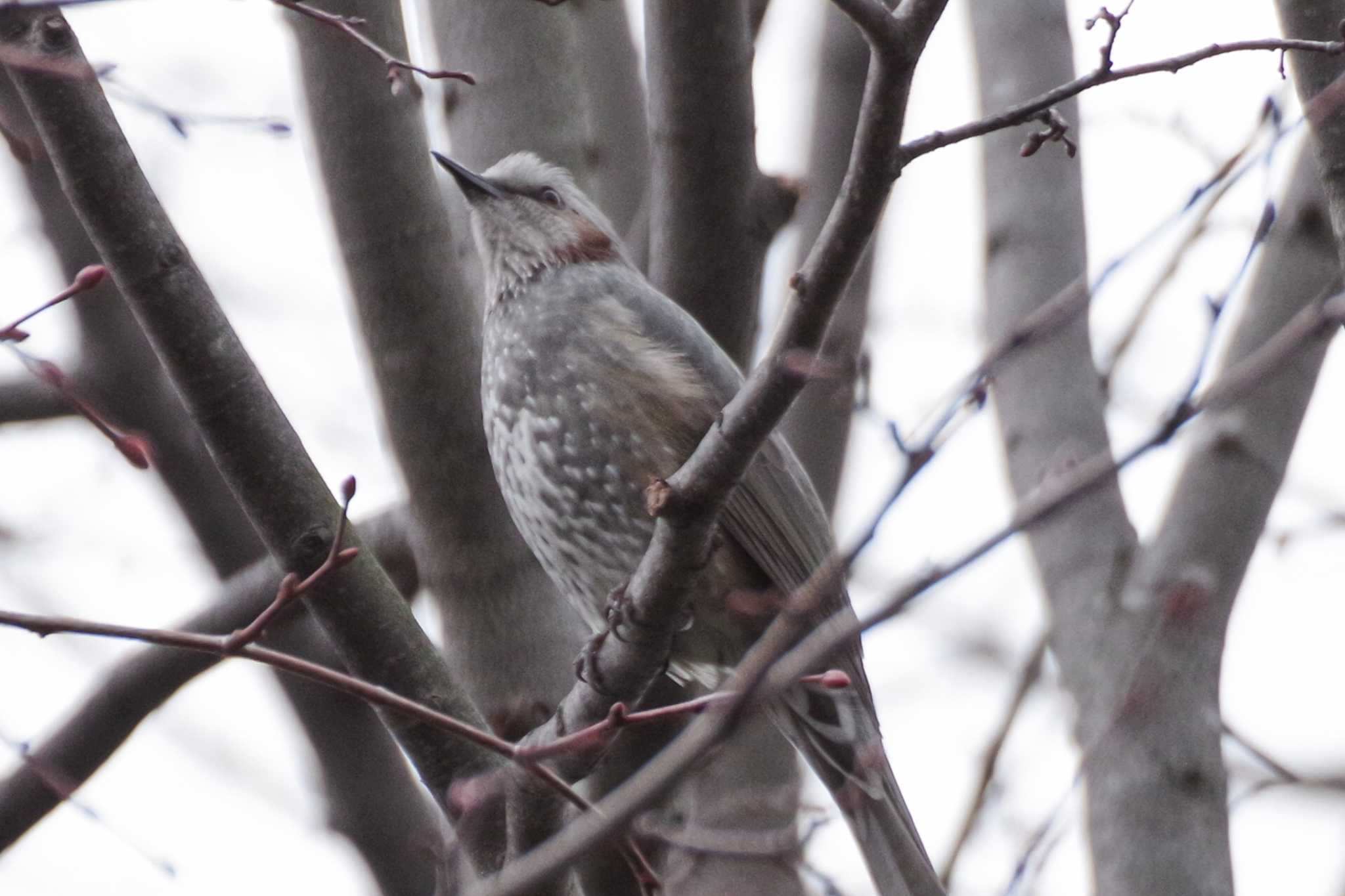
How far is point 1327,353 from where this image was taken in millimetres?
4719

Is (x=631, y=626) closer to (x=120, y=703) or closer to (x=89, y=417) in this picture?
(x=89, y=417)

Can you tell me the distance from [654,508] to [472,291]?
1.97 meters

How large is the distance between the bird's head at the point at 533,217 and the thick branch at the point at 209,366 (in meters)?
2.03

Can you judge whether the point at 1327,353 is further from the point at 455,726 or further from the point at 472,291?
the point at 455,726

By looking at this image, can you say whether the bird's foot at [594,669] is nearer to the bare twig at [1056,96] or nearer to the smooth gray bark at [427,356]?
the smooth gray bark at [427,356]

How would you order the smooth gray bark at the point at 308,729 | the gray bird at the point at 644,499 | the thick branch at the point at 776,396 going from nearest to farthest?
the thick branch at the point at 776,396 < the gray bird at the point at 644,499 < the smooth gray bark at the point at 308,729

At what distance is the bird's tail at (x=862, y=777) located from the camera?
4176 millimetres

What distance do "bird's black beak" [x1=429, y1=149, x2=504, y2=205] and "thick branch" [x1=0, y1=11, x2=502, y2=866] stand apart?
1.93 meters

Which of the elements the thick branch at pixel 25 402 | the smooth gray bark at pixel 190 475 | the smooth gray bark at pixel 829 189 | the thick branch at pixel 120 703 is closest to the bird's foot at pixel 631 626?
the thick branch at pixel 120 703

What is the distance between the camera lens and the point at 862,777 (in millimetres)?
4352

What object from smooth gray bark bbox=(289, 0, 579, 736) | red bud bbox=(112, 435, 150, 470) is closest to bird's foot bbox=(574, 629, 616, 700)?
smooth gray bark bbox=(289, 0, 579, 736)

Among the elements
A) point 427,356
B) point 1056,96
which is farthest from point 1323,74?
point 427,356

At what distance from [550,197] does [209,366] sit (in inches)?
88.1

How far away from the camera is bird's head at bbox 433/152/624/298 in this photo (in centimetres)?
520
